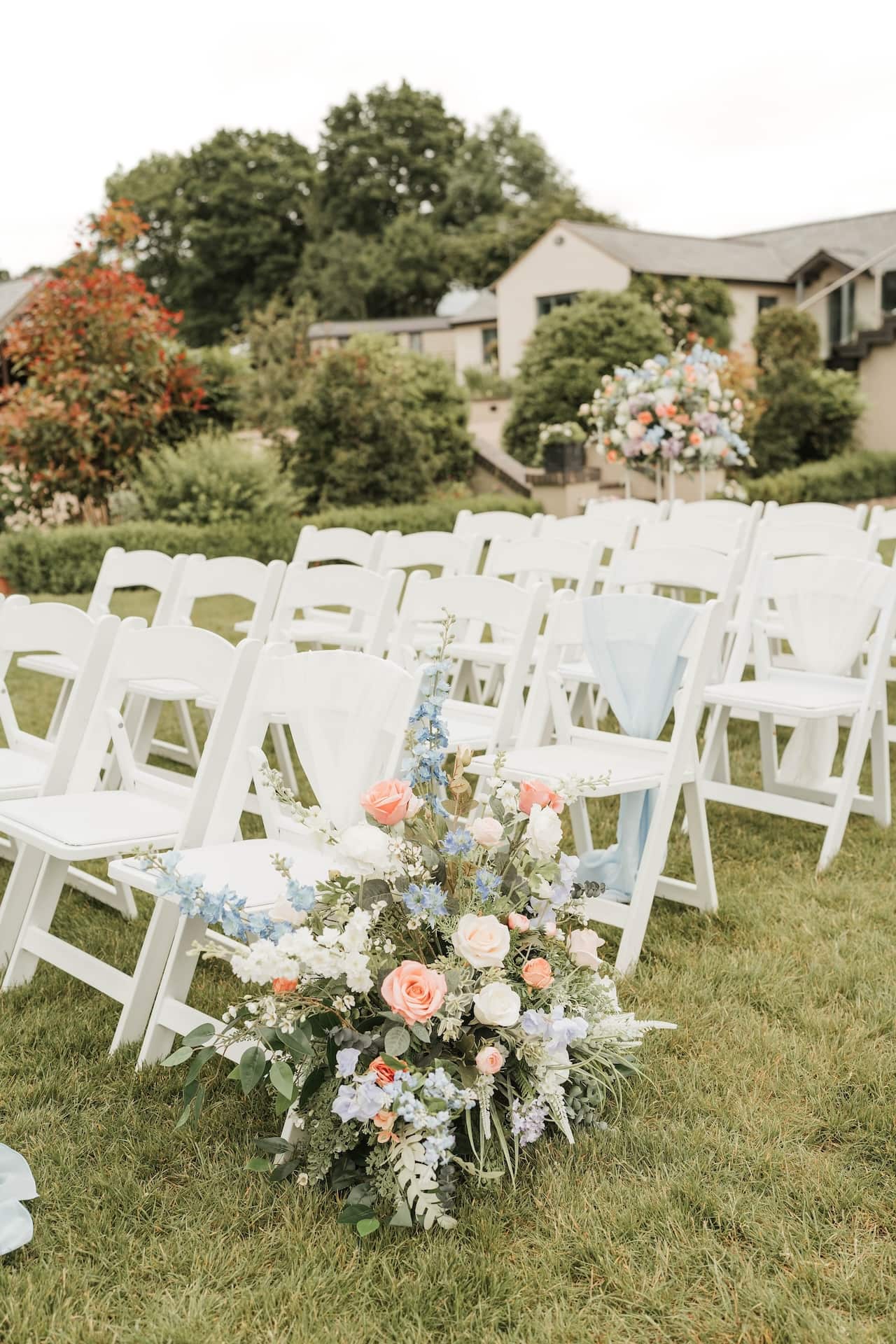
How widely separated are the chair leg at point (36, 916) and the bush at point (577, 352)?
18.4 meters

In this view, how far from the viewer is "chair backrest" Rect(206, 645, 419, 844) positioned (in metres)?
3.10

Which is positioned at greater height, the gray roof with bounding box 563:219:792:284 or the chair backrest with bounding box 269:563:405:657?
the gray roof with bounding box 563:219:792:284

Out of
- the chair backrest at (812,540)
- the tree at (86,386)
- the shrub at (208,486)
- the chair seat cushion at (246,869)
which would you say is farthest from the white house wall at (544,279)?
the chair seat cushion at (246,869)

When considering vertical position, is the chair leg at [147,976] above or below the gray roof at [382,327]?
below

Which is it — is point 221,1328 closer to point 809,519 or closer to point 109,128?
point 809,519

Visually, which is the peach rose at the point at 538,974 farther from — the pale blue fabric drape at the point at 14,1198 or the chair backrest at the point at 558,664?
the chair backrest at the point at 558,664

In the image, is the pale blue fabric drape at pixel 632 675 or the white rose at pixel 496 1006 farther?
the pale blue fabric drape at pixel 632 675

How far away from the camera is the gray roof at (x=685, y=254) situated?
2864 centimetres

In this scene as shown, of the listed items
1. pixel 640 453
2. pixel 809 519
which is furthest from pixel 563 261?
pixel 809 519

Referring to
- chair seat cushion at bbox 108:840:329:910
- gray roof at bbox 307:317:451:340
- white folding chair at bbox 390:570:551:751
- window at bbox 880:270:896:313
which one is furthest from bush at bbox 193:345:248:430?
gray roof at bbox 307:317:451:340

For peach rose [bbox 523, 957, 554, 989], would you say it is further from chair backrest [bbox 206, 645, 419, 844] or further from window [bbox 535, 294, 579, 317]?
window [bbox 535, 294, 579, 317]

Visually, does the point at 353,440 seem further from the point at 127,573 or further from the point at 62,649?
the point at 62,649

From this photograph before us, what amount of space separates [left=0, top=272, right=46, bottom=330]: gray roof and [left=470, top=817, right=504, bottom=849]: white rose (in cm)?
1953

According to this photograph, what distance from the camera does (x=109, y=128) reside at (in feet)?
164
